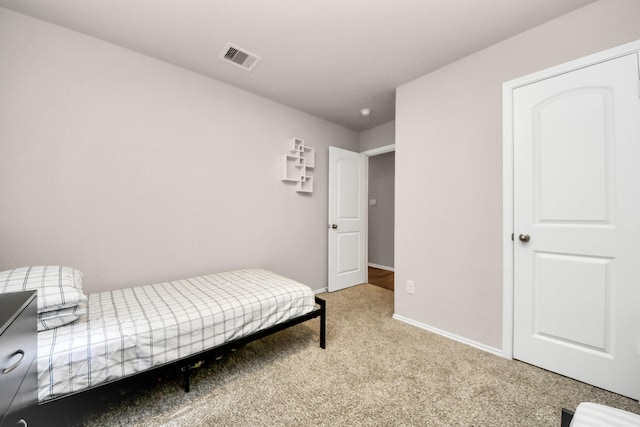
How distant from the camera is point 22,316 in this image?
83 centimetres

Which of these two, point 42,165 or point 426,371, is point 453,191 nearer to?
point 426,371

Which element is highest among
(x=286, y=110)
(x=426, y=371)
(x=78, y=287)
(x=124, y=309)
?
(x=286, y=110)

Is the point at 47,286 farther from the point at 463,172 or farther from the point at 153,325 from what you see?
the point at 463,172

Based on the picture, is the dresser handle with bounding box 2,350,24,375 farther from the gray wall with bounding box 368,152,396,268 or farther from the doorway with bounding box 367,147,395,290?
the gray wall with bounding box 368,152,396,268

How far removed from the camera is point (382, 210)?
5223 mm

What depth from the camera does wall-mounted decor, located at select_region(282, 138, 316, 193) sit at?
317 cm

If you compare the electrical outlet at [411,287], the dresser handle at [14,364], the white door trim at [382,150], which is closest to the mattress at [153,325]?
the dresser handle at [14,364]

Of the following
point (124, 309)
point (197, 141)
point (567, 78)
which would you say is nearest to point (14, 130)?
point (197, 141)

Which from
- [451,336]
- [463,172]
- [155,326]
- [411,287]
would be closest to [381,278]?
[411,287]

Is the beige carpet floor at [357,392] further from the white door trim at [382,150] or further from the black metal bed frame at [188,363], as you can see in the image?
the white door trim at [382,150]

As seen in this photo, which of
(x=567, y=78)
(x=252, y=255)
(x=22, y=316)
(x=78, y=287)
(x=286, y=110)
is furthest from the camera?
(x=286, y=110)

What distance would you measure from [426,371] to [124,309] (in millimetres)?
2067

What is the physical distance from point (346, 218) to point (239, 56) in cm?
237

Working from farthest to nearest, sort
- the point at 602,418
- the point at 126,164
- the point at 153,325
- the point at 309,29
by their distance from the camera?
the point at 126,164 < the point at 309,29 < the point at 153,325 < the point at 602,418
